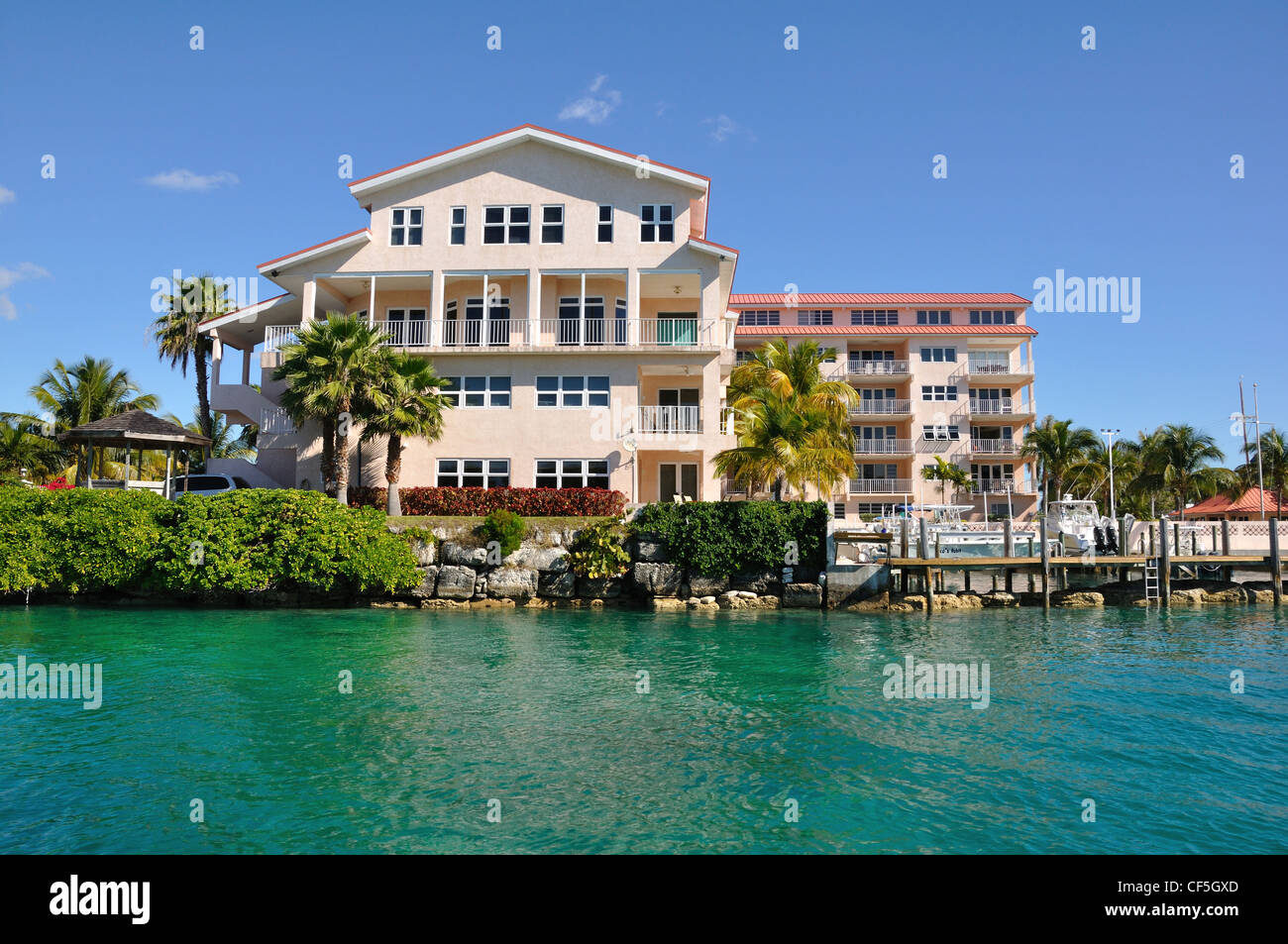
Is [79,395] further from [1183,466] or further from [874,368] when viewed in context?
[1183,466]

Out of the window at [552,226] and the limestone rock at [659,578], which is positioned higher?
the window at [552,226]

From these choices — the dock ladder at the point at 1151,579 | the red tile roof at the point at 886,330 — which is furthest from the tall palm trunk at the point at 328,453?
the red tile roof at the point at 886,330

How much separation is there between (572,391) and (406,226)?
10030 mm

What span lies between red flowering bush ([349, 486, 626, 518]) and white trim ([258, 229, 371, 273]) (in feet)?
33.2

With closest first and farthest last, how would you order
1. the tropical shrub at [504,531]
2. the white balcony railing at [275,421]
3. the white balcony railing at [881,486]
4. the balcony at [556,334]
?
the tropical shrub at [504,531] → the balcony at [556,334] → the white balcony railing at [275,421] → the white balcony railing at [881,486]

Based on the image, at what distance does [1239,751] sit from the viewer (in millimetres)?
10648

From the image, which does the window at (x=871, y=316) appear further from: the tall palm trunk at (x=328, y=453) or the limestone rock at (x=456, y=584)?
the tall palm trunk at (x=328, y=453)

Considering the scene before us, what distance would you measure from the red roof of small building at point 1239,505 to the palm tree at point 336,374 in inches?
2211

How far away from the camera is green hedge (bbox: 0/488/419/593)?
25.8 metres

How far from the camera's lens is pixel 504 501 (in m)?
30.0

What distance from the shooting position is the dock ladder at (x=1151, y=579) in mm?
29281

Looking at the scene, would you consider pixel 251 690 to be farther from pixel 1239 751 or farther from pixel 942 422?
pixel 942 422

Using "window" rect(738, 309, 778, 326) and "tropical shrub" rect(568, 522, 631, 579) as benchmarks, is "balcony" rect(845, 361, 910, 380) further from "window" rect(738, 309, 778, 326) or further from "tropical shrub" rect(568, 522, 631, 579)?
"tropical shrub" rect(568, 522, 631, 579)
